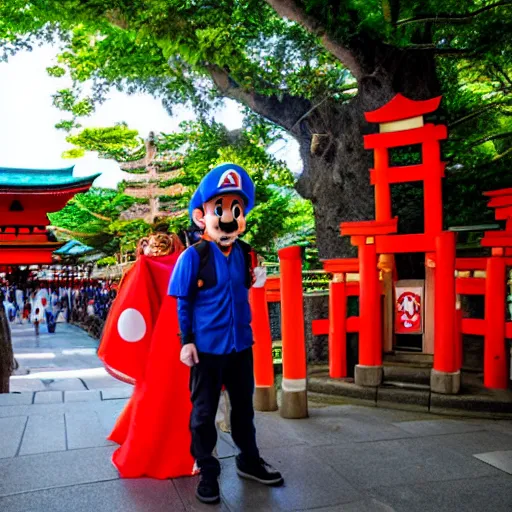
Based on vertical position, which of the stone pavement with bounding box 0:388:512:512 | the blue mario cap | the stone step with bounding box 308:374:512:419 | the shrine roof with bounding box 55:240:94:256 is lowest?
the stone pavement with bounding box 0:388:512:512

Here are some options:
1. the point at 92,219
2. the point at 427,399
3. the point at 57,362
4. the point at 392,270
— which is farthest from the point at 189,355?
the point at 92,219

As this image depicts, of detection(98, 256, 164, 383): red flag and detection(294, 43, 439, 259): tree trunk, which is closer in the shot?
detection(98, 256, 164, 383): red flag

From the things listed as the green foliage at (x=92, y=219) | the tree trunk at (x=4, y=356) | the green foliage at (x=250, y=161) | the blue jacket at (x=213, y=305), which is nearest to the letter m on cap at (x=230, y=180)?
the blue jacket at (x=213, y=305)

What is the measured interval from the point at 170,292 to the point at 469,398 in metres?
3.10

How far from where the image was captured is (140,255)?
10.8 feet

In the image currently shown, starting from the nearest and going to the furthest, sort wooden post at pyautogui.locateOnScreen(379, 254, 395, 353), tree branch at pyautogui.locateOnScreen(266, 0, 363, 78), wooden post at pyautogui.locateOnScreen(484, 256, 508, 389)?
wooden post at pyautogui.locateOnScreen(484, 256, 508, 389) < wooden post at pyautogui.locateOnScreen(379, 254, 395, 353) < tree branch at pyautogui.locateOnScreen(266, 0, 363, 78)

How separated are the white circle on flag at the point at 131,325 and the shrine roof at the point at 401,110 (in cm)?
334

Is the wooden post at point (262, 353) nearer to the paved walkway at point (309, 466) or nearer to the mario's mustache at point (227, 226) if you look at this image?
the paved walkway at point (309, 466)

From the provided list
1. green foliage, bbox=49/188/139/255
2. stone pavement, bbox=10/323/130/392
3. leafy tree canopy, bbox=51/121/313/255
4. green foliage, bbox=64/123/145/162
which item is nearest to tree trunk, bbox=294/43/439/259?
leafy tree canopy, bbox=51/121/313/255

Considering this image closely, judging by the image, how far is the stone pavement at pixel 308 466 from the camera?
8.56ft

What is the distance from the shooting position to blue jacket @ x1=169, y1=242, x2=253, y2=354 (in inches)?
106

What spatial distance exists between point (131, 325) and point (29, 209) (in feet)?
38.4

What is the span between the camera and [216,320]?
108 inches

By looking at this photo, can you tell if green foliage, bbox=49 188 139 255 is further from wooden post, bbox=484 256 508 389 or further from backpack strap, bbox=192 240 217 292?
backpack strap, bbox=192 240 217 292
